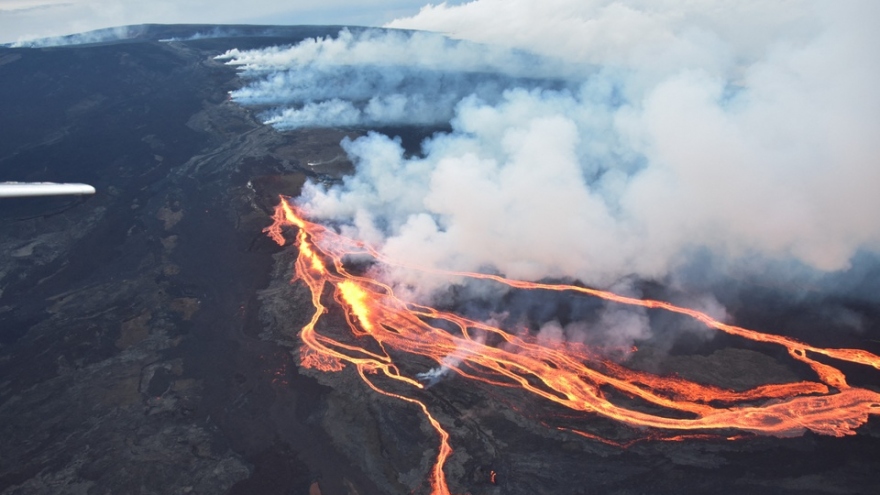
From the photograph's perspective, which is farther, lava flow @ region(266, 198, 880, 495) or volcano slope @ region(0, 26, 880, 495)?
lava flow @ region(266, 198, 880, 495)

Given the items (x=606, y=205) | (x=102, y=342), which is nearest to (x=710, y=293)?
(x=606, y=205)

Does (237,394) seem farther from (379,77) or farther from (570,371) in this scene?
(379,77)

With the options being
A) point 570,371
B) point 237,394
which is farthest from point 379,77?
point 570,371

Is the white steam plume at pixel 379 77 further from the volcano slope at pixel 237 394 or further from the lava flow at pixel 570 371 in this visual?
the lava flow at pixel 570 371

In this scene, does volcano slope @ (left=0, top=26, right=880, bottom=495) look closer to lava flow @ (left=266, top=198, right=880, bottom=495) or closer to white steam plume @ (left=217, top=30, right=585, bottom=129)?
lava flow @ (left=266, top=198, right=880, bottom=495)

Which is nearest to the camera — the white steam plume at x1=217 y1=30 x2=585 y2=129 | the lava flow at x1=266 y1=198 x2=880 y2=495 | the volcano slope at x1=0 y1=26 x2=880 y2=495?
the volcano slope at x1=0 y1=26 x2=880 y2=495

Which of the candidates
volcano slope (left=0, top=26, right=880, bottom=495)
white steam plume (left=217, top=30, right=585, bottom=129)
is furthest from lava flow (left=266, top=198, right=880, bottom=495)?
white steam plume (left=217, top=30, right=585, bottom=129)
